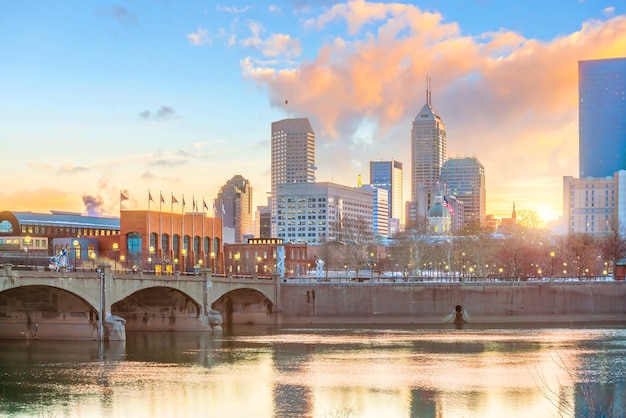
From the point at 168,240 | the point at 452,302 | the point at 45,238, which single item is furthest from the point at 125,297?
the point at 45,238

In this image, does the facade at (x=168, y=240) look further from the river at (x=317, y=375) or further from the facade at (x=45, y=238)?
the river at (x=317, y=375)

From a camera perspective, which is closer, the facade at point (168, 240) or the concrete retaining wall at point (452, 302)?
the concrete retaining wall at point (452, 302)

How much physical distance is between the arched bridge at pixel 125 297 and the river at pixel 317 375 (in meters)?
3.53

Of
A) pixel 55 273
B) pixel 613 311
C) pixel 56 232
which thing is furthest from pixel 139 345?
pixel 56 232

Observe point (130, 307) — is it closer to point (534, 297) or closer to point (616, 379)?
point (534, 297)

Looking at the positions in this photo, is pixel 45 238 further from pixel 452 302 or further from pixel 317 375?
pixel 317 375

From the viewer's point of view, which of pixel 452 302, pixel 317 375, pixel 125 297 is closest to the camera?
pixel 317 375

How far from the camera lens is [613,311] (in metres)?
129

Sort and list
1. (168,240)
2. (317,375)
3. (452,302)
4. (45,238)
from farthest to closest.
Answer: (45,238), (168,240), (452,302), (317,375)

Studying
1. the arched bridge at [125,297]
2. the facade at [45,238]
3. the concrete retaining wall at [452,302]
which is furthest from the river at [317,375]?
the facade at [45,238]

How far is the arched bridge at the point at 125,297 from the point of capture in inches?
3531

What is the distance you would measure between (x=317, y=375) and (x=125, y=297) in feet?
99.8

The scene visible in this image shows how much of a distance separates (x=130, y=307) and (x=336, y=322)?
91.2 ft

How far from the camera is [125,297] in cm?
9812
